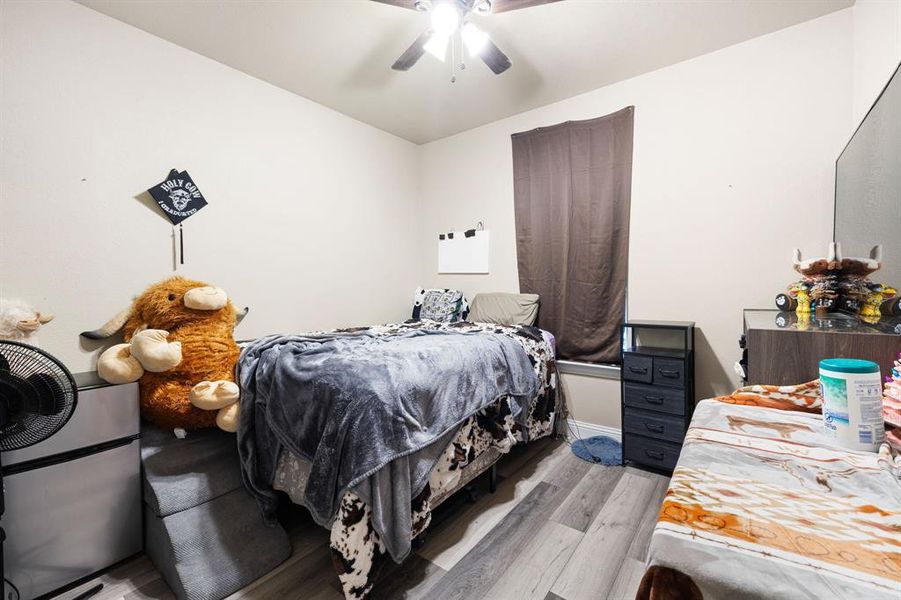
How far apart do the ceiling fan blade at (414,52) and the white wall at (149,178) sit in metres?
1.18

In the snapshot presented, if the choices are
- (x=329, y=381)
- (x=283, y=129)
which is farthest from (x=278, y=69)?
(x=329, y=381)

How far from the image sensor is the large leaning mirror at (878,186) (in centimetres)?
120

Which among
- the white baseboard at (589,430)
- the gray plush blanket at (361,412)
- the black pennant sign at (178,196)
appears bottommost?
the white baseboard at (589,430)

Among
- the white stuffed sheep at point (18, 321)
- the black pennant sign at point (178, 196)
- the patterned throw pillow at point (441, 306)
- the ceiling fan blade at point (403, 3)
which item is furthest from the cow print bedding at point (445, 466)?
the ceiling fan blade at point (403, 3)

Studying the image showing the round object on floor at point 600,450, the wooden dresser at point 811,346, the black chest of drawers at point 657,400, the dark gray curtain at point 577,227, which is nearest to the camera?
the wooden dresser at point 811,346

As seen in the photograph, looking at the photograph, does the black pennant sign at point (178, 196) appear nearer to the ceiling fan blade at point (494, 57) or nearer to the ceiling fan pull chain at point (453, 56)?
the ceiling fan pull chain at point (453, 56)

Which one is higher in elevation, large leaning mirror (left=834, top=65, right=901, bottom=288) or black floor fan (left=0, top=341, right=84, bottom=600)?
large leaning mirror (left=834, top=65, right=901, bottom=288)

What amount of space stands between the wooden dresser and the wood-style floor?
0.95 m

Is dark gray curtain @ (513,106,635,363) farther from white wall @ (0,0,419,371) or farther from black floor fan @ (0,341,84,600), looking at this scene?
black floor fan @ (0,341,84,600)

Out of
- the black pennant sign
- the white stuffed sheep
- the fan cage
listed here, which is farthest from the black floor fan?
the black pennant sign

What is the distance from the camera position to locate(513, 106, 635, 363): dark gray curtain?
108 inches

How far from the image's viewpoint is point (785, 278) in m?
2.22

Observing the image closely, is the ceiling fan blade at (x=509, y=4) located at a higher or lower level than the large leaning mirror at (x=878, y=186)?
higher

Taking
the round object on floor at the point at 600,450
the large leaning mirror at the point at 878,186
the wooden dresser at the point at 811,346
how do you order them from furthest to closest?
1. the round object on floor at the point at 600,450
2. the large leaning mirror at the point at 878,186
3. the wooden dresser at the point at 811,346
